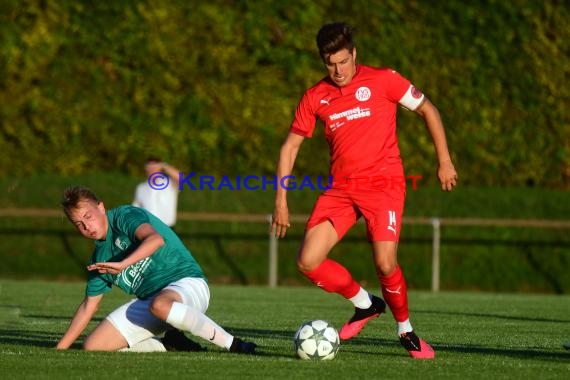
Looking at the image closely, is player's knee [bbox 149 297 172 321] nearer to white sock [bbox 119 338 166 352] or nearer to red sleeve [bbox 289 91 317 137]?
white sock [bbox 119 338 166 352]

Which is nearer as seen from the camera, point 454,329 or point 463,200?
point 454,329

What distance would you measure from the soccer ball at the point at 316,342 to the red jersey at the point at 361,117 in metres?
1.22

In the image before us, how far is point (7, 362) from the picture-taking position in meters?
7.12

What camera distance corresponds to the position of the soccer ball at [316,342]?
24.0 feet

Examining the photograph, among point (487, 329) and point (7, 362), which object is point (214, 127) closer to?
point (487, 329)

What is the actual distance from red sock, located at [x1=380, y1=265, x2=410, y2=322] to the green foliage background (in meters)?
10.8

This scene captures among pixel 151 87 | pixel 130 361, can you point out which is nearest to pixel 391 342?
pixel 130 361

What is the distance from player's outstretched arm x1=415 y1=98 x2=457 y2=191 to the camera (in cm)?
771

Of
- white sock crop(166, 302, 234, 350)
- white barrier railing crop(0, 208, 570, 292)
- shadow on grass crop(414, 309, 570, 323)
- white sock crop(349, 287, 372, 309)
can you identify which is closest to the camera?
white sock crop(166, 302, 234, 350)

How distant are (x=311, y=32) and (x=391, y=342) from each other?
10438mm

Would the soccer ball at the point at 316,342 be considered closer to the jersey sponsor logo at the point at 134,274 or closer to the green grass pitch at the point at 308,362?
the green grass pitch at the point at 308,362

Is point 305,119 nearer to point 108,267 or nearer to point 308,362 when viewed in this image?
point 308,362

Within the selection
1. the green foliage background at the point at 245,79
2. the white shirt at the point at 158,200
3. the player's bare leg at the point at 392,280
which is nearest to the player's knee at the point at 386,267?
the player's bare leg at the point at 392,280

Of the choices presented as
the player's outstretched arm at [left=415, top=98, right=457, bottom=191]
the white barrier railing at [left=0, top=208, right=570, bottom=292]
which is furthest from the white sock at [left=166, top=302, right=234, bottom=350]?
the white barrier railing at [left=0, top=208, right=570, bottom=292]
